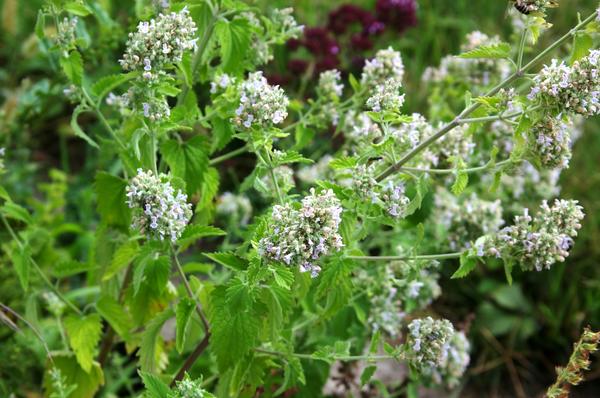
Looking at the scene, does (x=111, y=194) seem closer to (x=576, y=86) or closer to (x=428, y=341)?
(x=428, y=341)

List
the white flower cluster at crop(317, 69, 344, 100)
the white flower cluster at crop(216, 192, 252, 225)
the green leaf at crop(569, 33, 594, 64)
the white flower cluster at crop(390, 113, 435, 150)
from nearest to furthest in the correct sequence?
the green leaf at crop(569, 33, 594, 64), the white flower cluster at crop(390, 113, 435, 150), the white flower cluster at crop(317, 69, 344, 100), the white flower cluster at crop(216, 192, 252, 225)

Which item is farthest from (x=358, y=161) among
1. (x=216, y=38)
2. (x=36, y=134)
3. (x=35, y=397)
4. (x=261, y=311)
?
(x=36, y=134)

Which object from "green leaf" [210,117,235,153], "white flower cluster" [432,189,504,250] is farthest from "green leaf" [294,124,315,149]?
"white flower cluster" [432,189,504,250]

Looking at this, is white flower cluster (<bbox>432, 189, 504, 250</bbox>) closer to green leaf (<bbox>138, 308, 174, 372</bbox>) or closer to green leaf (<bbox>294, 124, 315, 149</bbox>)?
green leaf (<bbox>294, 124, 315, 149</bbox>)

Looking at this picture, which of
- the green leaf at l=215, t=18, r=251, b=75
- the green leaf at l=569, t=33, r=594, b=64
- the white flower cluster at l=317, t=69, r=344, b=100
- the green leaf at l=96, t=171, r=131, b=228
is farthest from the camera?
the white flower cluster at l=317, t=69, r=344, b=100

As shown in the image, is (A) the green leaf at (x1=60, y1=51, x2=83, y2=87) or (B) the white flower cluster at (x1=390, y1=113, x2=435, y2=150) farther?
(A) the green leaf at (x1=60, y1=51, x2=83, y2=87)

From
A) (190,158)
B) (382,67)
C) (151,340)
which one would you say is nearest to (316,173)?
(382,67)
